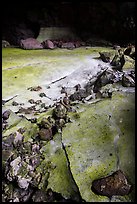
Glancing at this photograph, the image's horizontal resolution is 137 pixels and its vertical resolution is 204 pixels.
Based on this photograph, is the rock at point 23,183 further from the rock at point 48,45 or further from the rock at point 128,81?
the rock at point 48,45

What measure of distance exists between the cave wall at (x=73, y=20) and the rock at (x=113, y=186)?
20.3ft

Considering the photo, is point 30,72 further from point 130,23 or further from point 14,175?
point 130,23

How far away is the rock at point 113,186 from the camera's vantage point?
250cm

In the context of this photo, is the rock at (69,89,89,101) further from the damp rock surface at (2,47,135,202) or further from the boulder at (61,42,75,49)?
the boulder at (61,42,75,49)

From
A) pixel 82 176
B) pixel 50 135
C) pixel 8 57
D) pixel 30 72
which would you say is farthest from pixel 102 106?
pixel 8 57

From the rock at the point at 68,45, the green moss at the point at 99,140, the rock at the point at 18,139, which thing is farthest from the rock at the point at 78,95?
the rock at the point at 68,45

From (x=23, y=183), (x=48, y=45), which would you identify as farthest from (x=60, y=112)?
(x=48, y=45)

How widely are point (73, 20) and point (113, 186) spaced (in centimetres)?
760

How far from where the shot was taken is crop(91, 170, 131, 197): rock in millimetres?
2504

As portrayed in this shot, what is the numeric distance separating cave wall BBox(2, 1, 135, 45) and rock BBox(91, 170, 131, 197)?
20.3ft

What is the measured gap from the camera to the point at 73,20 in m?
9.26

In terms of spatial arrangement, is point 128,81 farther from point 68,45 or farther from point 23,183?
point 68,45

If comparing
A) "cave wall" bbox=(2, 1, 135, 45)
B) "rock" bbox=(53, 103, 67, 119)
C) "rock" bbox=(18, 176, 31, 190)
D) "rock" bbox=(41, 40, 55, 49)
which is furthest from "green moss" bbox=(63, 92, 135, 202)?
"cave wall" bbox=(2, 1, 135, 45)

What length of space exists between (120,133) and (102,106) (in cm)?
57
